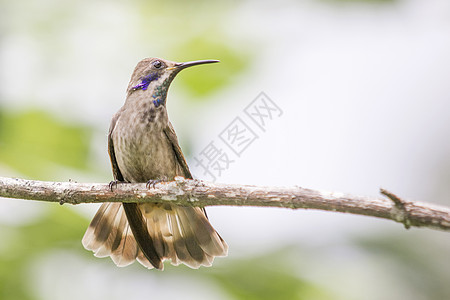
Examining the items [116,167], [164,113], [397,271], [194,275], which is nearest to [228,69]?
[164,113]

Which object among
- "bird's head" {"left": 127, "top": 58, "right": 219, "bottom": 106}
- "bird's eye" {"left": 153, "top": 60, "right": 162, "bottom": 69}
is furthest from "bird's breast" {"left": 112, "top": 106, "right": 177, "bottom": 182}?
"bird's eye" {"left": 153, "top": 60, "right": 162, "bottom": 69}

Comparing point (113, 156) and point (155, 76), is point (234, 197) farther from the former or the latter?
point (155, 76)

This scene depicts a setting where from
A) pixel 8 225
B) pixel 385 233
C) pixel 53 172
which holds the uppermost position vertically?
pixel 385 233

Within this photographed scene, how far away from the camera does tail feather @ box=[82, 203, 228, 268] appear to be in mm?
4609

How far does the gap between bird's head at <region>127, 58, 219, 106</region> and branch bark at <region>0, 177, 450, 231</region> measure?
3.58 ft

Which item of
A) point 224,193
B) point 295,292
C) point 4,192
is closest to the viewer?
point 224,193

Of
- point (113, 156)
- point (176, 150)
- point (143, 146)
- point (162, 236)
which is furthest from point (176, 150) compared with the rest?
point (162, 236)

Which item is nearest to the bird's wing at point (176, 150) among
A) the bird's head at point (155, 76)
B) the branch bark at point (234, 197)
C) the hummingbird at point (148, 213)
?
the hummingbird at point (148, 213)

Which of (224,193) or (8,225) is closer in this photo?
(224,193)

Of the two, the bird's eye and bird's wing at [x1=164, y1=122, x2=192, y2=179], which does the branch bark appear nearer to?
bird's wing at [x1=164, y1=122, x2=192, y2=179]

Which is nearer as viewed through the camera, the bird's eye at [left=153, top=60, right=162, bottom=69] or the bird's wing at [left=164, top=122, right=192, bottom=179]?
the bird's wing at [left=164, top=122, right=192, bottom=179]

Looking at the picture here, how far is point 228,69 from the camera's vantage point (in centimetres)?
582

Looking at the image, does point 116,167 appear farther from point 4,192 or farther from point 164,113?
point 4,192

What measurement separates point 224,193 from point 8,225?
209cm
